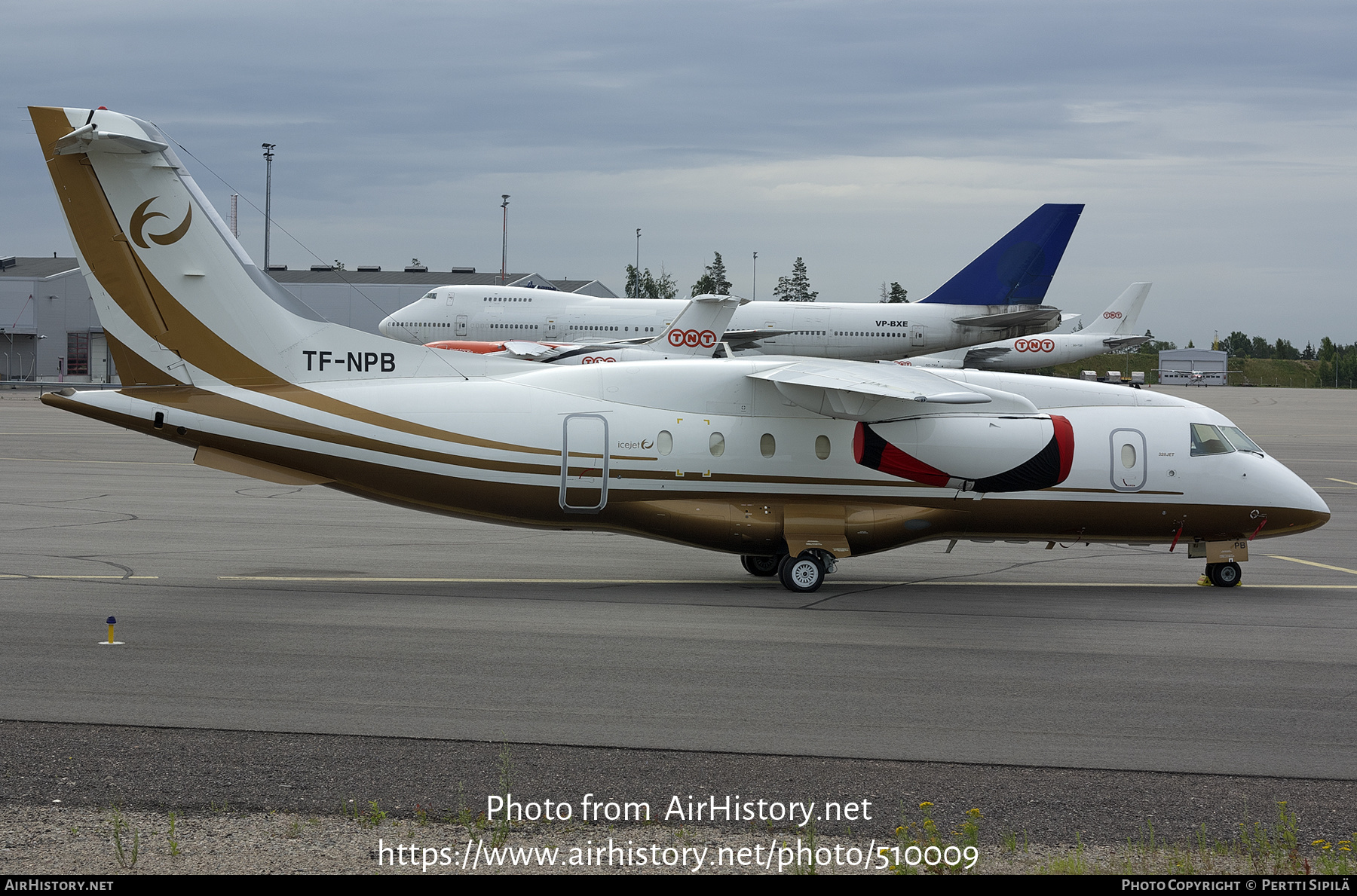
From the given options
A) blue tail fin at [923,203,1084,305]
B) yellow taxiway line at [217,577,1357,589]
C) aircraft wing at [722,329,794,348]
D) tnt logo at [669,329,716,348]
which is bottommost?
yellow taxiway line at [217,577,1357,589]

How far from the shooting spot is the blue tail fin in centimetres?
4334

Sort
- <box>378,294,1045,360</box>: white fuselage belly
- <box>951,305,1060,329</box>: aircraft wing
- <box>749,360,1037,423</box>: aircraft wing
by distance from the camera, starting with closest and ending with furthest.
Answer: <box>749,360,1037,423</box>: aircraft wing
<box>951,305,1060,329</box>: aircraft wing
<box>378,294,1045,360</box>: white fuselage belly

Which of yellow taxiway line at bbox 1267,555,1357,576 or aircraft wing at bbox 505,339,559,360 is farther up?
aircraft wing at bbox 505,339,559,360

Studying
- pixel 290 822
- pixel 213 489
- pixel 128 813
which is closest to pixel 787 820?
pixel 290 822

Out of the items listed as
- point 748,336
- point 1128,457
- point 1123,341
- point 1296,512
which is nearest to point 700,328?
point 748,336

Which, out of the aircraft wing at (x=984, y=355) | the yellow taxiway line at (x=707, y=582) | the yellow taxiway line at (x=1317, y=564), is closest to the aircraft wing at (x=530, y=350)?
the yellow taxiway line at (x=707, y=582)

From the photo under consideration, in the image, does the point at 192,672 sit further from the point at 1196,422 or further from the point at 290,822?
the point at 1196,422

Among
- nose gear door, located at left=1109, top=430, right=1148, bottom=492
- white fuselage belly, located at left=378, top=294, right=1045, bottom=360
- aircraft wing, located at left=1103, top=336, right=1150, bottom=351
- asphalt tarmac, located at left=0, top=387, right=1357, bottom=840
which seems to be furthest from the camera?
aircraft wing, located at left=1103, top=336, right=1150, bottom=351

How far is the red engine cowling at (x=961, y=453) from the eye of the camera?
1562 cm

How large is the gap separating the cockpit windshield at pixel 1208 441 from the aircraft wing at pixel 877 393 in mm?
3443

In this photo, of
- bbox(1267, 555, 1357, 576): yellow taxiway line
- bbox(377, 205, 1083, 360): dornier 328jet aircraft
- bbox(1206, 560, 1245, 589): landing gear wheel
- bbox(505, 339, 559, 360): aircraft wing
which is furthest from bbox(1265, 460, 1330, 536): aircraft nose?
bbox(377, 205, 1083, 360): dornier 328jet aircraft

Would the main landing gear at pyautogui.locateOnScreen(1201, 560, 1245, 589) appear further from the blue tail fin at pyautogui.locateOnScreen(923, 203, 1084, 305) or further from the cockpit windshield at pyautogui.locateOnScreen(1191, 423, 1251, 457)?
the blue tail fin at pyautogui.locateOnScreen(923, 203, 1084, 305)

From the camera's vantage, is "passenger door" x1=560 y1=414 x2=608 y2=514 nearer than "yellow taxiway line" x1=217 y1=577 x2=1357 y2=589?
Yes

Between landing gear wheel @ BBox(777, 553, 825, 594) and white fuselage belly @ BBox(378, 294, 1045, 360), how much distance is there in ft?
116
